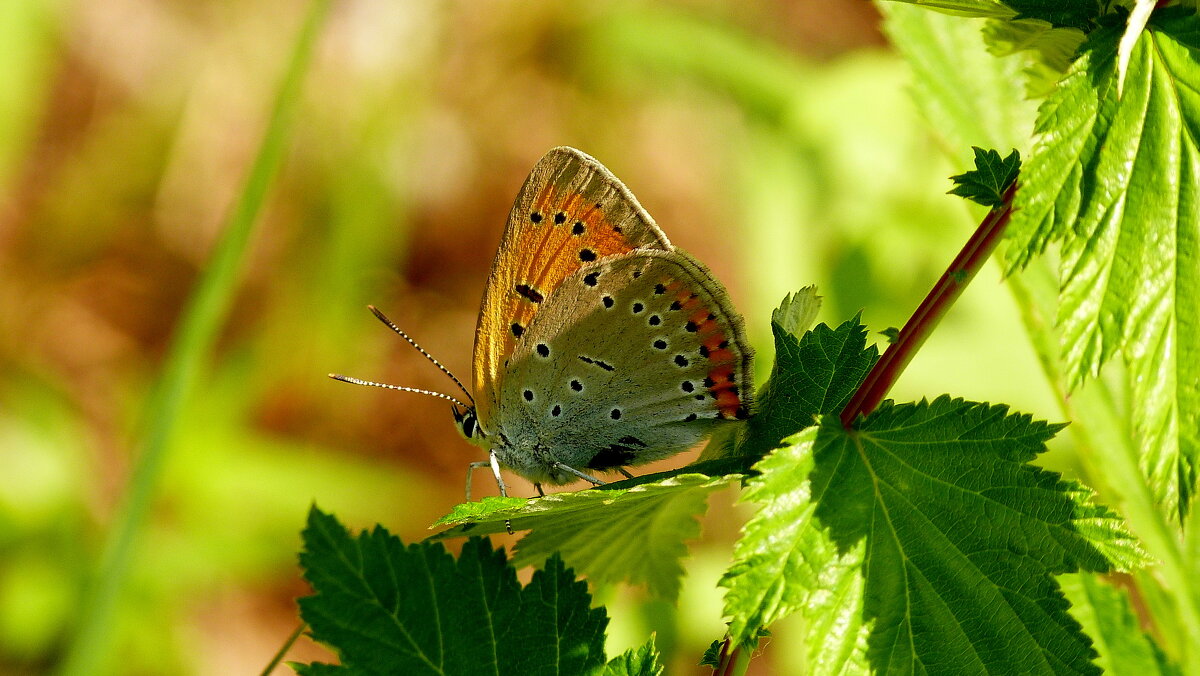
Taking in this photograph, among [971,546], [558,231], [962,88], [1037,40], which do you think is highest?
[962,88]

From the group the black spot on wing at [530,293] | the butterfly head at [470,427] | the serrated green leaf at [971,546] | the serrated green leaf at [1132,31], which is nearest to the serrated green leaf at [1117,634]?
the serrated green leaf at [971,546]

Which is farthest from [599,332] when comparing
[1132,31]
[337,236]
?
[337,236]

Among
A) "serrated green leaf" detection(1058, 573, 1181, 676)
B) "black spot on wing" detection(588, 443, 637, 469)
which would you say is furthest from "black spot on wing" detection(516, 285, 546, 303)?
"serrated green leaf" detection(1058, 573, 1181, 676)

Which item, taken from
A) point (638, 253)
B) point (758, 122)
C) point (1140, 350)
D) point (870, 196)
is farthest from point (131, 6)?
point (1140, 350)

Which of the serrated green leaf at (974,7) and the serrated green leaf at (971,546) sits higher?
the serrated green leaf at (974,7)

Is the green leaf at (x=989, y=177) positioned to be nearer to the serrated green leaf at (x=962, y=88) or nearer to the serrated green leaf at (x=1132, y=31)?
the serrated green leaf at (x=1132, y=31)

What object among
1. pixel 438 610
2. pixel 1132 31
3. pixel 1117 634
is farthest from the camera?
pixel 1117 634

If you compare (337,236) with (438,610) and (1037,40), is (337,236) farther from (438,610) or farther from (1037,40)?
(1037,40)

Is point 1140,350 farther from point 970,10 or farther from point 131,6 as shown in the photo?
point 131,6
